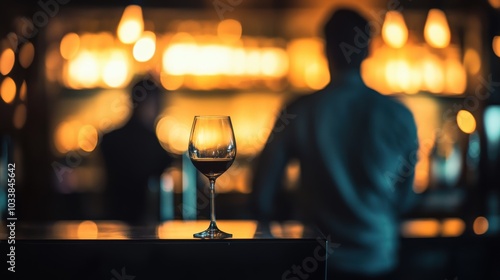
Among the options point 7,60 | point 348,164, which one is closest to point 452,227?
point 348,164

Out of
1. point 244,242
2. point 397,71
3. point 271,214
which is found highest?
point 397,71

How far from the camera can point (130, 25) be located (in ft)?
13.9

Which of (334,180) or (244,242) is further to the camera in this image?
(334,180)

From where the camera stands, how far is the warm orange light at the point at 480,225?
4160 millimetres

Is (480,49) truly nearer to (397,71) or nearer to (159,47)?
(397,71)

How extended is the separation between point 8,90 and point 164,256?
10.0 feet

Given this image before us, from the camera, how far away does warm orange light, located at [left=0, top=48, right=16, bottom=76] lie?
13.7 feet

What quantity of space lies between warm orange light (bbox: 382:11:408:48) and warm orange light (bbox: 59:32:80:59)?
1603 mm

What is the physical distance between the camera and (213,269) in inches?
54.6

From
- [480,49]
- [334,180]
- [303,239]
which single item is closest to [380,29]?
[480,49]

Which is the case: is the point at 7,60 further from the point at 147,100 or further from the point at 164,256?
the point at 164,256

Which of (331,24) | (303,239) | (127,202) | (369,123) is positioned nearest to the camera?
(303,239)

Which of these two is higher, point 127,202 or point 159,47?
point 159,47

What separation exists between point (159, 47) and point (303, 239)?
9.84 feet
